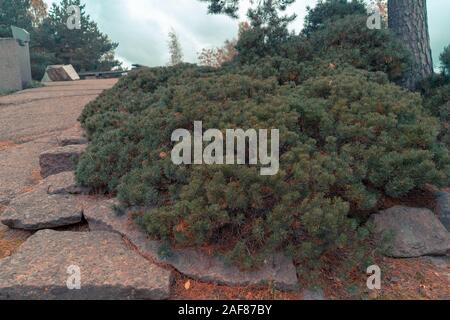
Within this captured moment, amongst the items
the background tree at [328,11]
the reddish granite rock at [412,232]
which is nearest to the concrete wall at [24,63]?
the background tree at [328,11]

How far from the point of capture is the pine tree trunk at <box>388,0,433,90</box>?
564cm

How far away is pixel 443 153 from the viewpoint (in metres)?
3.04

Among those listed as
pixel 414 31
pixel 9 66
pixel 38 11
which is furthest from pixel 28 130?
pixel 38 11

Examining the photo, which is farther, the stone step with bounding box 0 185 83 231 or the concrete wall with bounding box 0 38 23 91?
the concrete wall with bounding box 0 38 23 91

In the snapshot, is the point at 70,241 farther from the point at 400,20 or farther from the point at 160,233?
the point at 400,20

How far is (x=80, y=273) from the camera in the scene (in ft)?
7.52

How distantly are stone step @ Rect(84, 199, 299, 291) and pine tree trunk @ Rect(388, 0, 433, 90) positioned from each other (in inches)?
170

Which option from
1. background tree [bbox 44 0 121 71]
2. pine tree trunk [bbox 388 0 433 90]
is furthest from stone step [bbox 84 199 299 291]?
background tree [bbox 44 0 121 71]

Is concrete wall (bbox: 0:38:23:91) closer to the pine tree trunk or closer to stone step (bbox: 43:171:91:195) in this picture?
stone step (bbox: 43:171:91:195)

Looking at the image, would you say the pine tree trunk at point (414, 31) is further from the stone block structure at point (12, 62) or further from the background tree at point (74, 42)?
the background tree at point (74, 42)

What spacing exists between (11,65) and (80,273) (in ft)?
35.1

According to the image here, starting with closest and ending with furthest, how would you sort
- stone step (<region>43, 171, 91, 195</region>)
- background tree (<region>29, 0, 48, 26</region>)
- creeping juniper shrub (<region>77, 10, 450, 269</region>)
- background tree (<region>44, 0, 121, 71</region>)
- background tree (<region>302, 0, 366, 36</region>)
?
1. creeping juniper shrub (<region>77, 10, 450, 269</region>)
2. stone step (<region>43, 171, 91, 195</region>)
3. background tree (<region>302, 0, 366, 36</region>)
4. background tree (<region>44, 0, 121, 71</region>)
5. background tree (<region>29, 0, 48, 26</region>)

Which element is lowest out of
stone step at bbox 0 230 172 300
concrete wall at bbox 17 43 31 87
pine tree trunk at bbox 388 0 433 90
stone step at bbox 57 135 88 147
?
stone step at bbox 0 230 172 300
